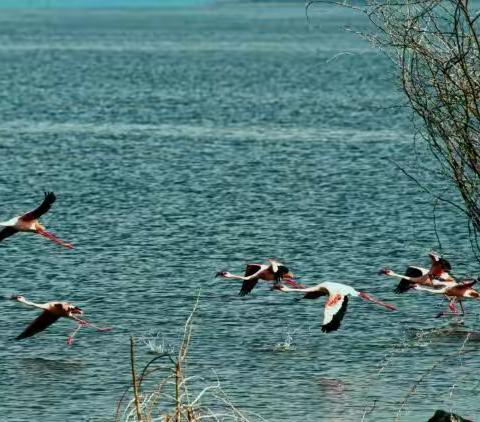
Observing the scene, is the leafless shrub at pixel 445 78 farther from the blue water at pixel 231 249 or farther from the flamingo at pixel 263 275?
the flamingo at pixel 263 275

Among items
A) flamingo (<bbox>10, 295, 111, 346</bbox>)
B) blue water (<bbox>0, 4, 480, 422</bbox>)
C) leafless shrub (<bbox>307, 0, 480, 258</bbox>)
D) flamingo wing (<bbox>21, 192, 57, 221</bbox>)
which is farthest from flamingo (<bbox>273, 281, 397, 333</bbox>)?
flamingo wing (<bbox>21, 192, 57, 221</bbox>)

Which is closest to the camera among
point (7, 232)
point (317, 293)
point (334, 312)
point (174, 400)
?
point (174, 400)

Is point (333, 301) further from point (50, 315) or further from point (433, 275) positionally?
point (50, 315)

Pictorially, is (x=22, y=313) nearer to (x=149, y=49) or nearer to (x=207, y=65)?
(x=207, y=65)

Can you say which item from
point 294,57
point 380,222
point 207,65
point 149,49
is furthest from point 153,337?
point 149,49

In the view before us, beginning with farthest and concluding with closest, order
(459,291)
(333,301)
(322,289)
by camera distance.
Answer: (322,289), (459,291), (333,301)

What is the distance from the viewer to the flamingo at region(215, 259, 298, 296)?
63.4ft

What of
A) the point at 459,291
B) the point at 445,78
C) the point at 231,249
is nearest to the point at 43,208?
the point at 459,291

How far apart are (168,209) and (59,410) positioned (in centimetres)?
1531

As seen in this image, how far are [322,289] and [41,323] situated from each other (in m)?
3.18

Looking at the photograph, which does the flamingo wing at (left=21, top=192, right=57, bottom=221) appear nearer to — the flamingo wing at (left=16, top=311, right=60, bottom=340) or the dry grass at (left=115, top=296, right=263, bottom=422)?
the flamingo wing at (left=16, top=311, right=60, bottom=340)

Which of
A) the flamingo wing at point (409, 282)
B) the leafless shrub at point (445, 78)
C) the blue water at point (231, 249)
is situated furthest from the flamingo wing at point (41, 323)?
the leafless shrub at point (445, 78)

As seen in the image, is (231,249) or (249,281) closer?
(249,281)

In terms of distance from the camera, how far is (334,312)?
17453 mm
